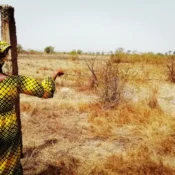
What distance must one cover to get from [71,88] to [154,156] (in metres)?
7.20

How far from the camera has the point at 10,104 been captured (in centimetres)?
261

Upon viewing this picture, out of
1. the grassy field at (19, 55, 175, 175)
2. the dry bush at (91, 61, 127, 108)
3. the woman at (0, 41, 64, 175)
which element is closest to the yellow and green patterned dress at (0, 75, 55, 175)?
the woman at (0, 41, 64, 175)

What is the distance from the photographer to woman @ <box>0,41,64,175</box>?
2551mm

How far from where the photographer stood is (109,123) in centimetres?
666

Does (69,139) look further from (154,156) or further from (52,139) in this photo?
(154,156)

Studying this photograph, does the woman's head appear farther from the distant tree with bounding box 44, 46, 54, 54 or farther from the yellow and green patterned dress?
the distant tree with bounding box 44, 46, 54, 54

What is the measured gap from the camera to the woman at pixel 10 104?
255 centimetres

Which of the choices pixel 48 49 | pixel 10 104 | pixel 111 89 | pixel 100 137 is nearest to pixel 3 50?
pixel 10 104

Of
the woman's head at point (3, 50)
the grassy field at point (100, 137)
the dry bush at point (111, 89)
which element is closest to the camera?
the woman's head at point (3, 50)

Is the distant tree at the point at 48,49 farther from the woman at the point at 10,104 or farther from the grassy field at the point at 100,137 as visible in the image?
the woman at the point at 10,104

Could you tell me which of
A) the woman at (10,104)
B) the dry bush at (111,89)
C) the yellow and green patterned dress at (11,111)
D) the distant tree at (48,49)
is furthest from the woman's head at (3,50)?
the distant tree at (48,49)

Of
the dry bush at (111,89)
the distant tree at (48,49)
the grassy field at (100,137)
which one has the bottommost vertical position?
the grassy field at (100,137)

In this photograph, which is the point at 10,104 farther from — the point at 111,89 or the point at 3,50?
the point at 111,89

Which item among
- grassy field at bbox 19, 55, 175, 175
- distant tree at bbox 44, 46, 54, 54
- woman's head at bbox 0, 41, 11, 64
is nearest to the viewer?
woman's head at bbox 0, 41, 11, 64
